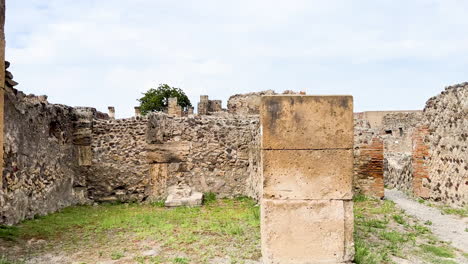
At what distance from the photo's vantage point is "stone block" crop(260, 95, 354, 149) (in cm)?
441

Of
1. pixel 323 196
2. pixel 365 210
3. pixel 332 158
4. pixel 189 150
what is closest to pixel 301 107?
pixel 332 158

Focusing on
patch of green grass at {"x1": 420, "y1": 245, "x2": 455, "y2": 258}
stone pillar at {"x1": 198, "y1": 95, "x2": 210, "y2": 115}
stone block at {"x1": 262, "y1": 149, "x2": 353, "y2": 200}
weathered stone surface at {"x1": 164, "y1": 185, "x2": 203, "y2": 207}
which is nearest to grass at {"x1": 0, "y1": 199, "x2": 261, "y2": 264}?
weathered stone surface at {"x1": 164, "y1": 185, "x2": 203, "y2": 207}

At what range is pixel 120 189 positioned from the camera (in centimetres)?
945

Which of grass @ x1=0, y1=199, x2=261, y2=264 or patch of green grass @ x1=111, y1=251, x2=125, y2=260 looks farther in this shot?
grass @ x1=0, y1=199, x2=261, y2=264

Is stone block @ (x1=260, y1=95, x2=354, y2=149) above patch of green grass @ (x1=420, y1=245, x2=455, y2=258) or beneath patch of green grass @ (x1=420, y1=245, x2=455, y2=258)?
above

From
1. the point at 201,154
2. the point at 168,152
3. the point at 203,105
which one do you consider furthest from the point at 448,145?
the point at 203,105

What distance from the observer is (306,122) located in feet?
14.5

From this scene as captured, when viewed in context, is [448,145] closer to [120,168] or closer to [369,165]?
[369,165]

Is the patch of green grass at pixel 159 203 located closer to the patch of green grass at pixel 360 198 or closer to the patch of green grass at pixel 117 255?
the patch of green grass at pixel 117 255

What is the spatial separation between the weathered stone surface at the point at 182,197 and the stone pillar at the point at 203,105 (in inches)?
719

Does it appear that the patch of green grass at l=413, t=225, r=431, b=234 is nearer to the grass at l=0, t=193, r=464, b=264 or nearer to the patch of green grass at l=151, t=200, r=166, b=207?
the grass at l=0, t=193, r=464, b=264

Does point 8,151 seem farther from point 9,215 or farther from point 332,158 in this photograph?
point 332,158

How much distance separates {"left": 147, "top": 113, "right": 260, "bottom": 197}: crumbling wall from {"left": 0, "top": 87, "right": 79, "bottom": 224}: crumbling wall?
1.86m

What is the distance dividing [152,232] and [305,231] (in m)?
2.60
